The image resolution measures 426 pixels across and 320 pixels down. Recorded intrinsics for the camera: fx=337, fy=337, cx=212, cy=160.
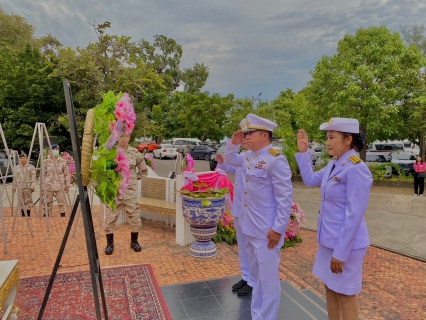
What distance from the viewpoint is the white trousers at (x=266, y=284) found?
9.12 feet

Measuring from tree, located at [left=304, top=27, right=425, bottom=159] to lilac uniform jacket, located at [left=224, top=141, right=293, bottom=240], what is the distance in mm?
10947

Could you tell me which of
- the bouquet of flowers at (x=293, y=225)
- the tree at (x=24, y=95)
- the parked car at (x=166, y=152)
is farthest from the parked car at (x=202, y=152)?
the bouquet of flowers at (x=293, y=225)

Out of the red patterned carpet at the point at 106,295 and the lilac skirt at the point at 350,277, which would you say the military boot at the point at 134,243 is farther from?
the lilac skirt at the point at 350,277

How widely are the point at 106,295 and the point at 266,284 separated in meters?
1.72

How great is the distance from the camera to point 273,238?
2770mm

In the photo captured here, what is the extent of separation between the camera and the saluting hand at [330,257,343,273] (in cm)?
225

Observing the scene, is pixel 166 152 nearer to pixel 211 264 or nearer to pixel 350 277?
pixel 211 264

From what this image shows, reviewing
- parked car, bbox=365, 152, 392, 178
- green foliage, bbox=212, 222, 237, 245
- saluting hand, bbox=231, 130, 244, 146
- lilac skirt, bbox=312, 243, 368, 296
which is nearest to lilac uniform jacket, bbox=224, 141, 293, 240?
saluting hand, bbox=231, 130, 244, 146

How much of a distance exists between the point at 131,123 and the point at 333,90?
1274cm

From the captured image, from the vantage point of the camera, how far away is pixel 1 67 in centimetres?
1725

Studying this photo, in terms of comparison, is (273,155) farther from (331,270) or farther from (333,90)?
(333,90)

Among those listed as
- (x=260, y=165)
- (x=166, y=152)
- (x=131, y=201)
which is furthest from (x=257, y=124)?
(x=166, y=152)

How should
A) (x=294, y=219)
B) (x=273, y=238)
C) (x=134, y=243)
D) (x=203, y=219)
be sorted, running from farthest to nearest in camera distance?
1. (x=294, y=219)
2. (x=134, y=243)
3. (x=203, y=219)
4. (x=273, y=238)

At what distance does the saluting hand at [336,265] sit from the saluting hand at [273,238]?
1.79 feet
